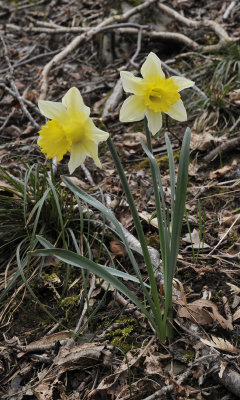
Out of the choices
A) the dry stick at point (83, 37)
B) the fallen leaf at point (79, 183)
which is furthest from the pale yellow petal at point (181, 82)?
the dry stick at point (83, 37)

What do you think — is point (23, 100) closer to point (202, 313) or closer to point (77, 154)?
point (77, 154)

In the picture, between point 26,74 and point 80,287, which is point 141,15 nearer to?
point 26,74

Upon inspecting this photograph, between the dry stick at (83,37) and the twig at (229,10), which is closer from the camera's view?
the dry stick at (83,37)

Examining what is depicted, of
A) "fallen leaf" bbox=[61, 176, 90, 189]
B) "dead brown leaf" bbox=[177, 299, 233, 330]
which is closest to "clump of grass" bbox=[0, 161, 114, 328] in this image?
"fallen leaf" bbox=[61, 176, 90, 189]

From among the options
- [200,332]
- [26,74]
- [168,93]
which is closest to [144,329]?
[200,332]

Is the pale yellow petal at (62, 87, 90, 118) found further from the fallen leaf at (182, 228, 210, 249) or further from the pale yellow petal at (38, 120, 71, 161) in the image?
the fallen leaf at (182, 228, 210, 249)

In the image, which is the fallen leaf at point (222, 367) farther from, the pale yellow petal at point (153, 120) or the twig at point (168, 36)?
the twig at point (168, 36)
